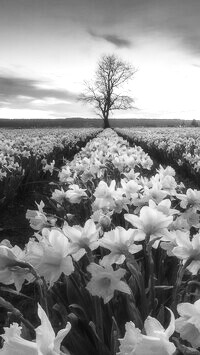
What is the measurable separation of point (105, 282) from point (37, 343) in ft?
1.47

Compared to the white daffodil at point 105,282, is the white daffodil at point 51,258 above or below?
above

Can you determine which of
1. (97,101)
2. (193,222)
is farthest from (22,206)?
(97,101)

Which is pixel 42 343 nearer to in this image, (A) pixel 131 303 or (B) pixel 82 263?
(A) pixel 131 303

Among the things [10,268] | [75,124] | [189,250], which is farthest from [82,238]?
[75,124]

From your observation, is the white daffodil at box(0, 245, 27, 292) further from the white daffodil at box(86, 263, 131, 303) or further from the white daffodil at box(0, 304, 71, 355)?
the white daffodil at box(0, 304, 71, 355)

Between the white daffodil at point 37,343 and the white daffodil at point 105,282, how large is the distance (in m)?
0.37

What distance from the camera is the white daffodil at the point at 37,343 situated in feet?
2.66

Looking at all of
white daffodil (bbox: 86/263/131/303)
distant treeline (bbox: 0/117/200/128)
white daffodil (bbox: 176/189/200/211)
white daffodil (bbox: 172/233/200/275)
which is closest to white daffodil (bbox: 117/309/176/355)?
white daffodil (bbox: 86/263/131/303)

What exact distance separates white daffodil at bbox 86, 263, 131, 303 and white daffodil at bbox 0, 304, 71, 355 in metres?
0.37

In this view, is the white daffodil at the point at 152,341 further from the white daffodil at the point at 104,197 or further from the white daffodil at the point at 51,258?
the white daffodil at the point at 104,197

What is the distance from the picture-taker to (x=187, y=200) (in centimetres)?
198

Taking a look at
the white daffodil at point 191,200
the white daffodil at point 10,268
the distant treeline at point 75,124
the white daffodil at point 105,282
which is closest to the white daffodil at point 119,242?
the white daffodil at point 105,282

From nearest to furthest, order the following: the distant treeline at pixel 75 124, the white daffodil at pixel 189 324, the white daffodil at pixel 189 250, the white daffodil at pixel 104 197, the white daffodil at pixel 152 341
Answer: the white daffodil at pixel 152 341 < the white daffodil at pixel 189 324 < the white daffodil at pixel 189 250 < the white daffodil at pixel 104 197 < the distant treeline at pixel 75 124

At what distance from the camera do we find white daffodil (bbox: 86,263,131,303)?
1.19 metres
